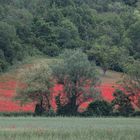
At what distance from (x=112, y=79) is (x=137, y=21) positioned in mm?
27767

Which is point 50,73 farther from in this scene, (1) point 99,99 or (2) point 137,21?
(2) point 137,21

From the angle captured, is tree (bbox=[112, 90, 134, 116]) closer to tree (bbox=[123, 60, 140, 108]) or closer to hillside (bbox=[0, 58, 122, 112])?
tree (bbox=[123, 60, 140, 108])

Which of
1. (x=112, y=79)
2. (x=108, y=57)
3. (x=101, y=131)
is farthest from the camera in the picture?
(x=108, y=57)

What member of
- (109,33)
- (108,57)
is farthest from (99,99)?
(109,33)

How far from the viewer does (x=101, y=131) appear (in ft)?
121

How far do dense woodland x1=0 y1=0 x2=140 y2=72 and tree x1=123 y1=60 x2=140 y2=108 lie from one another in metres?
31.7

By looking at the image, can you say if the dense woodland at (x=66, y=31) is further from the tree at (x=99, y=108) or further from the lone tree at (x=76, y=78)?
the tree at (x=99, y=108)

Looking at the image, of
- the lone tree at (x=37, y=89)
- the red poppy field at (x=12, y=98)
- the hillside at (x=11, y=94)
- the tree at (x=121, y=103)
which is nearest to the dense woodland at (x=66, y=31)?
the hillside at (x=11, y=94)

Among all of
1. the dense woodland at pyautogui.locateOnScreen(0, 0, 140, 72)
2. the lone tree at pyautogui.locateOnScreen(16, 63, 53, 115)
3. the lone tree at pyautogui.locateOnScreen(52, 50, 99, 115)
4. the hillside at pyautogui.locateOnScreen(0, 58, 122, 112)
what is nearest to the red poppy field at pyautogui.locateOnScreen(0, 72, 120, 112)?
the hillside at pyautogui.locateOnScreen(0, 58, 122, 112)

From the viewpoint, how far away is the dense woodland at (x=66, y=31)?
360 ft

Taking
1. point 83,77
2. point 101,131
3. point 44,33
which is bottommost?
point 101,131

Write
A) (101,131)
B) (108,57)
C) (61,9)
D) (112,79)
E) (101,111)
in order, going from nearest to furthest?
(101,131), (101,111), (112,79), (108,57), (61,9)

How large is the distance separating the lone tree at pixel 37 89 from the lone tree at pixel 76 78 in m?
1.77

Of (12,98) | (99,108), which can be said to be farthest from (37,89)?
(99,108)
